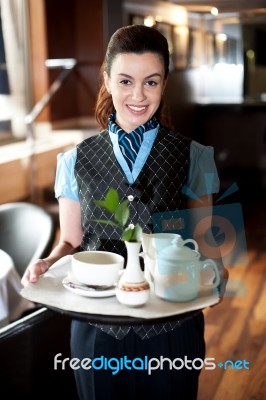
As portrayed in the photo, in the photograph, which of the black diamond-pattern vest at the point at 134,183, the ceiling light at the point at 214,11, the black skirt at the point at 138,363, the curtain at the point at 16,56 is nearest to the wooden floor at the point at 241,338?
the black skirt at the point at 138,363

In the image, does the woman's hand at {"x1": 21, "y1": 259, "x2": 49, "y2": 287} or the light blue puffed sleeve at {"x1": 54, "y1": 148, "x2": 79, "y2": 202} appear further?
the light blue puffed sleeve at {"x1": 54, "y1": 148, "x2": 79, "y2": 202}

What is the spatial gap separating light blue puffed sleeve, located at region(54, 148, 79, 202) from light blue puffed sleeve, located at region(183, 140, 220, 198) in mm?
223

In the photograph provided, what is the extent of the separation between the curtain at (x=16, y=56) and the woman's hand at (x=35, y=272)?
158 inches

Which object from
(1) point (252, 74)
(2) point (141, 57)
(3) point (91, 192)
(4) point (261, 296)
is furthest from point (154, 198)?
(1) point (252, 74)

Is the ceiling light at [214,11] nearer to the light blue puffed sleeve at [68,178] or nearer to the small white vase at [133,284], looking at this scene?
the light blue puffed sleeve at [68,178]

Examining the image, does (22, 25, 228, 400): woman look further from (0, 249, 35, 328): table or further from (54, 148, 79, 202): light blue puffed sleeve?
(0, 249, 35, 328): table

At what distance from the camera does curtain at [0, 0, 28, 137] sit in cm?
482

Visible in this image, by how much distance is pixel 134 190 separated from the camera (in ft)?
3.76

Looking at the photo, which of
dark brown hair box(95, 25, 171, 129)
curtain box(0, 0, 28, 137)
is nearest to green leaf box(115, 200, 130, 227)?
dark brown hair box(95, 25, 171, 129)

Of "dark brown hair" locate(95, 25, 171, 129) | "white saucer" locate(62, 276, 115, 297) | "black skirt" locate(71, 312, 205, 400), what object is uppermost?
"dark brown hair" locate(95, 25, 171, 129)

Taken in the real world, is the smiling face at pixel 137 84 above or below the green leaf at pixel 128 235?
above

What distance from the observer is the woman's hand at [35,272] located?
3.64 feet

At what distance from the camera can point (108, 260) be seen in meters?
1.10

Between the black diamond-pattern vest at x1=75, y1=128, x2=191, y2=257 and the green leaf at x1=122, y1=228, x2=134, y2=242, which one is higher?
the black diamond-pattern vest at x1=75, y1=128, x2=191, y2=257
